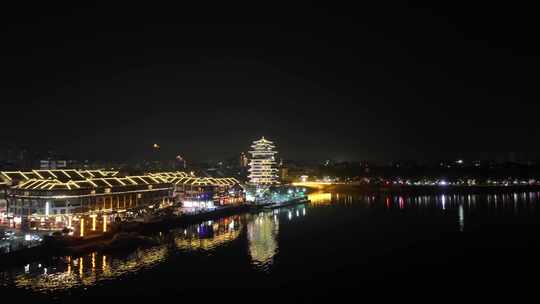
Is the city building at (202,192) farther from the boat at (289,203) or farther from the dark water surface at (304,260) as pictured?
the dark water surface at (304,260)

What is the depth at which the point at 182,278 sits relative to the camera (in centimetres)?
1788

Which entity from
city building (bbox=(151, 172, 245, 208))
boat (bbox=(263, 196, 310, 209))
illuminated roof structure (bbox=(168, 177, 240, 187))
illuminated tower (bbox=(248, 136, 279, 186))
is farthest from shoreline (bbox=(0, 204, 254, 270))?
illuminated tower (bbox=(248, 136, 279, 186))

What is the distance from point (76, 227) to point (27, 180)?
671 centimetres

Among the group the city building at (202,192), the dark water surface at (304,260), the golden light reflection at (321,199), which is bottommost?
the dark water surface at (304,260)

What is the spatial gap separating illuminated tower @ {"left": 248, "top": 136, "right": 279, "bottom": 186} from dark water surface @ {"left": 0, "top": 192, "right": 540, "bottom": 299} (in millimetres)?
23784

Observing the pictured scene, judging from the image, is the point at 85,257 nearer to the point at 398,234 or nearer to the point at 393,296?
the point at 393,296

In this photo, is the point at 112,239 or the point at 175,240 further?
the point at 175,240

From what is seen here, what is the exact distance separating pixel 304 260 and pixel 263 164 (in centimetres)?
3766

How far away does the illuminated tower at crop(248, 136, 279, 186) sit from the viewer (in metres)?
57.8

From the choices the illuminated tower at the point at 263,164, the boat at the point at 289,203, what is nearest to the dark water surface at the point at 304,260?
the boat at the point at 289,203

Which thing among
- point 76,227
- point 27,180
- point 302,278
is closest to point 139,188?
point 27,180

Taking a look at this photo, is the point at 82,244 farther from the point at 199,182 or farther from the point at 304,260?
the point at 199,182

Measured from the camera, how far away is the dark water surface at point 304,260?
17234 millimetres

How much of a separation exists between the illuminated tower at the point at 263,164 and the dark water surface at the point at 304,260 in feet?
78.0
